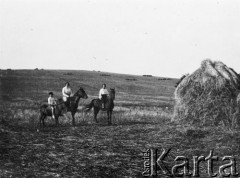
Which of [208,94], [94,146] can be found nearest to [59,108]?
[94,146]

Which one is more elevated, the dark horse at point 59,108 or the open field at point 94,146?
the dark horse at point 59,108

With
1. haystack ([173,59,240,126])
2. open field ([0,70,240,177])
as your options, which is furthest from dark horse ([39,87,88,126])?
haystack ([173,59,240,126])

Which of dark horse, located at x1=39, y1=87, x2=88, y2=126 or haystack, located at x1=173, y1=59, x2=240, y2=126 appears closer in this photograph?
haystack, located at x1=173, y1=59, x2=240, y2=126

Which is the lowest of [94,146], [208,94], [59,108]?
[94,146]

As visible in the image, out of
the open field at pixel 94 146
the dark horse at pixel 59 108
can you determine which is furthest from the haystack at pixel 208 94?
the dark horse at pixel 59 108

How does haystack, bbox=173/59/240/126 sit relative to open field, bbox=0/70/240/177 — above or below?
above

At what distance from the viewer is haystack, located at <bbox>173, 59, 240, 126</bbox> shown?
18266mm

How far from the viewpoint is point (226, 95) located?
18.4 metres

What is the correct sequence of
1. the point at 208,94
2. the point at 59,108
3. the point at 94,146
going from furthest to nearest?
the point at 59,108, the point at 208,94, the point at 94,146

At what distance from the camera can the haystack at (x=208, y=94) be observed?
18266 millimetres

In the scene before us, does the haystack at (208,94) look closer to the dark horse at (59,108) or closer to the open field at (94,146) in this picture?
the open field at (94,146)

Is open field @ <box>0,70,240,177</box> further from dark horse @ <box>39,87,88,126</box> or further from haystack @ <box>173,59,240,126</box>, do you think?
haystack @ <box>173,59,240,126</box>

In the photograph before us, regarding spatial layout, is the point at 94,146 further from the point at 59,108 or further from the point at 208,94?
the point at 208,94

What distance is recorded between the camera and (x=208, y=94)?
1880cm
